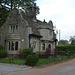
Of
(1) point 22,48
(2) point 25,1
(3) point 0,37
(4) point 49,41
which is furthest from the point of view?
(2) point 25,1

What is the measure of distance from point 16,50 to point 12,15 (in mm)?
6693

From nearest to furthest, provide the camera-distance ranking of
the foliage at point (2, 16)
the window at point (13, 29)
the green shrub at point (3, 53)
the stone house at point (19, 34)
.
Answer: the green shrub at point (3, 53) → the stone house at point (19, 34) → the window at point (13, 29) → the foliage at point (2, 16)

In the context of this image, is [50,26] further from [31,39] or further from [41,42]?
[31,39]

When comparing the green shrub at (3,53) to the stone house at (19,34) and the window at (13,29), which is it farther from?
the window at (13,29)

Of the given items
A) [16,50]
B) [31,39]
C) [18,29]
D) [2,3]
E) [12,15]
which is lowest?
[16,50]

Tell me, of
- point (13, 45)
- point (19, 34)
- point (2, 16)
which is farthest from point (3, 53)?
point (2, 16)

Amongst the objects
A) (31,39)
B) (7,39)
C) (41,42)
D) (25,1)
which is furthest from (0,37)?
(25,1)

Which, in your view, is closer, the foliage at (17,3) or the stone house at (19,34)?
the stone house at (19,34)

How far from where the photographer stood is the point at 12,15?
2773 cm

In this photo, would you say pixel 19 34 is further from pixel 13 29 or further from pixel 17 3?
pixel 17 3

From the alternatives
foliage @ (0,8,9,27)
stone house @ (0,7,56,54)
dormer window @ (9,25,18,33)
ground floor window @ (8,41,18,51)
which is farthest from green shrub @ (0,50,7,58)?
foliage @ (0,8,9,27)

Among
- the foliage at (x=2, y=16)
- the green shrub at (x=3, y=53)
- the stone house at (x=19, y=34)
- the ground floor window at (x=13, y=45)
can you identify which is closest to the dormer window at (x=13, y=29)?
the stone house at (x=19, y=34)

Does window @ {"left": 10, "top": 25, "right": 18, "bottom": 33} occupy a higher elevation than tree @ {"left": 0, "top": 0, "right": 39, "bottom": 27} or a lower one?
lower

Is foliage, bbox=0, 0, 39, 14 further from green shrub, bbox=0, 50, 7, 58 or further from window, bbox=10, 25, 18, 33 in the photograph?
green shrub, bbox=0, 50, 7, 58
